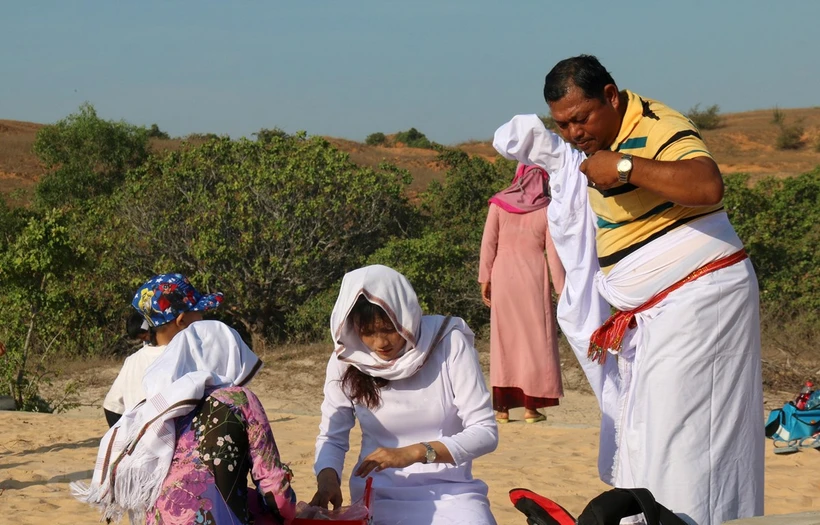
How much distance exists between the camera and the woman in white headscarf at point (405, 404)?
3.16m

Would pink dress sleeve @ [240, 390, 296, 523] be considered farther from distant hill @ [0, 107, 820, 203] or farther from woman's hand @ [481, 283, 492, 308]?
distant hill @ [0, 107, 820, 203]

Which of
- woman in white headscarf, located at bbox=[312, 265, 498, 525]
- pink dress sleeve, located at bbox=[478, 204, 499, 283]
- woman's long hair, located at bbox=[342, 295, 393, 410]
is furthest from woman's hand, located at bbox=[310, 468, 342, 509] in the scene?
pink dress sleeve, located at bbox=[478, 204, 499, 283]

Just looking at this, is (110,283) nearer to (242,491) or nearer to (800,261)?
(800,261)

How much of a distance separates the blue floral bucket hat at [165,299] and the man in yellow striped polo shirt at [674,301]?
1796 millimetres

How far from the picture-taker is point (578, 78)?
3.25 m

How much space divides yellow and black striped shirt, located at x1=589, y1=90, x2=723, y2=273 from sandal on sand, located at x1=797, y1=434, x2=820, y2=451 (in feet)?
11.8

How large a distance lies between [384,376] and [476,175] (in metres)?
12.3

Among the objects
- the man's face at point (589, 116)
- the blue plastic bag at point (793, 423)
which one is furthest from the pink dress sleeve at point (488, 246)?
the man's face at point (589, 116)

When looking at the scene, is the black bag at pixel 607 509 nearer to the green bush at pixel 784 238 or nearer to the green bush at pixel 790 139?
the green bush at pixel 784 238

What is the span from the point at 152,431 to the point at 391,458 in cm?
73

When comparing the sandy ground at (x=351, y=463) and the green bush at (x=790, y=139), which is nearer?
the sandy ground at (x=351, y=463)

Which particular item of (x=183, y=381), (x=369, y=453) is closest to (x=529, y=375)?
(x=369, y=453)

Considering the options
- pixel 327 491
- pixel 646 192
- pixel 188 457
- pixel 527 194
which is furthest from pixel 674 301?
pixel 527 194

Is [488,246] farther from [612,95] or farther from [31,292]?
[612,95]
